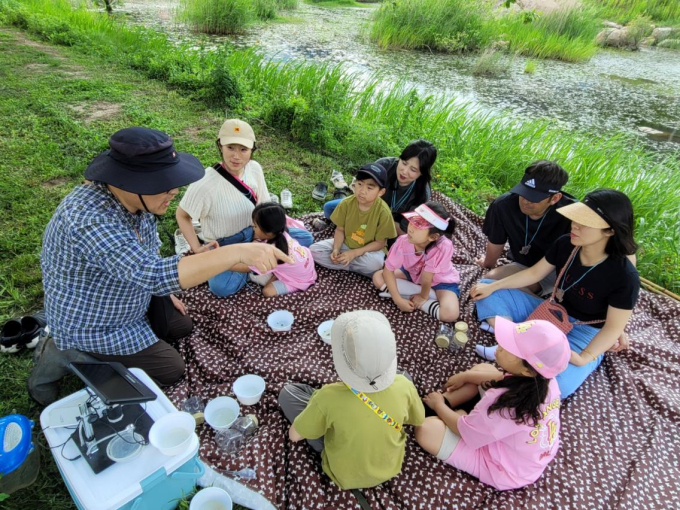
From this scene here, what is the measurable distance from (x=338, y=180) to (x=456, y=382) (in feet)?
9.57

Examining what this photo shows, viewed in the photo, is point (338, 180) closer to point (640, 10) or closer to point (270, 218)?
point (270, 218)

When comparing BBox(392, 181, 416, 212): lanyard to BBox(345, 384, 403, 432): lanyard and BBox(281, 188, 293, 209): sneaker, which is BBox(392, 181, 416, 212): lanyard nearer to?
BBox(281, 188, 293, 209): sneaker

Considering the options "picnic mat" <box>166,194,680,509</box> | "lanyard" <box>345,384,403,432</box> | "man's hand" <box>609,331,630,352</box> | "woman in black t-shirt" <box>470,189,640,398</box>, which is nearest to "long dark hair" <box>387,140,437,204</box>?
"picnic mat" <box>166,194,680,509</box>

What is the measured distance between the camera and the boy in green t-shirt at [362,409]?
1.50 meters

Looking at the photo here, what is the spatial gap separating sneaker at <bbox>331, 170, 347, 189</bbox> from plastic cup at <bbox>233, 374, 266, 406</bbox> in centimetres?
274

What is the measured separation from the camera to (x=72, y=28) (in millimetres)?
8461

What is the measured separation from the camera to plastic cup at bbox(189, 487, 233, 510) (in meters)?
1.70

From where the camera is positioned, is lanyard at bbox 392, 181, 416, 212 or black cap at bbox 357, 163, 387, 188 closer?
black cap at bbox 357, 163, 387, 188

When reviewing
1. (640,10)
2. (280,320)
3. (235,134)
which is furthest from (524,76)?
(280,320)

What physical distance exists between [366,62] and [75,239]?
996cm

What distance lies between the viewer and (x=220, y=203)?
9.86 feet

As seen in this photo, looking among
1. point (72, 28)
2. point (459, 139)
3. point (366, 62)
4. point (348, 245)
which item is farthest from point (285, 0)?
point (348, 245)

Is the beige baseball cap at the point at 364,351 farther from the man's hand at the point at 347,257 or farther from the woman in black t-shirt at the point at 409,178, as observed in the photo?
the woman in black t-shirt at the point at 409,178

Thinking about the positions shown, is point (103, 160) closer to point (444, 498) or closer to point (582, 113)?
point (444, 498)
